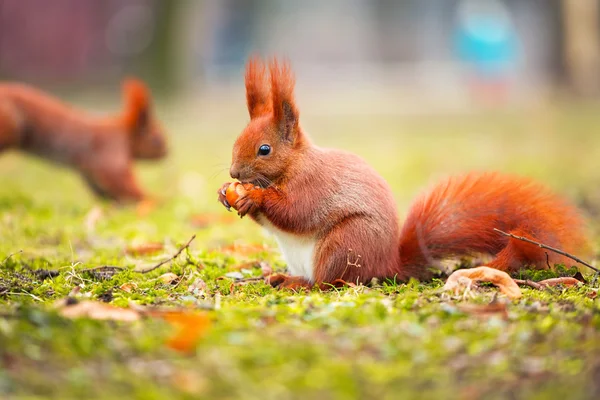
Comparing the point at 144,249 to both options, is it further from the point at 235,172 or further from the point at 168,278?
the point at 235,172

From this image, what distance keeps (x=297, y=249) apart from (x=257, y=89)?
668mm

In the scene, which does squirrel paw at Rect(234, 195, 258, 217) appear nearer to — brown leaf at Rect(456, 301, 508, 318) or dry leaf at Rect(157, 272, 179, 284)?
dry leaf at Rect(157, 272, 179, 284)

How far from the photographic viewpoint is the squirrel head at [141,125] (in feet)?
21.2

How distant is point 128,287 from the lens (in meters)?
3.06

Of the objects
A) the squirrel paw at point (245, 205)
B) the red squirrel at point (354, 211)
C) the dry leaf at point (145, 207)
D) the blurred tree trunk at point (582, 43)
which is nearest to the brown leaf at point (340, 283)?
the red squirrel at point (354, 211)

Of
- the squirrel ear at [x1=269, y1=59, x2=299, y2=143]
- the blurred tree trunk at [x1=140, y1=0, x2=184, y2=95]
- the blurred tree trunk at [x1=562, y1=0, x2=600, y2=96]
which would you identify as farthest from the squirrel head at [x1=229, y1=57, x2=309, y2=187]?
the blurred tree trunk at [x1=562, y1=0, x2=600, y2=96]

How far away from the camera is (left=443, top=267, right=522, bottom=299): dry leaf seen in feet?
9.35

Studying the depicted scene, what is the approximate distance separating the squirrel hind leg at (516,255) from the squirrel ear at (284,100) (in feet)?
3.05

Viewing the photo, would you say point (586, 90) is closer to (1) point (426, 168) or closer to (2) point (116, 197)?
(1) point (426, 168)

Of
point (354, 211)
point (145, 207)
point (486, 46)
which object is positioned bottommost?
point (145, 207)

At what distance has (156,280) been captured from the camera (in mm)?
3201

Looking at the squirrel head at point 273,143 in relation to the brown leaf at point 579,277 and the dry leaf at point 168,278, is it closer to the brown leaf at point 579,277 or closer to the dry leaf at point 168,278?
the dry leaf at point 168,278

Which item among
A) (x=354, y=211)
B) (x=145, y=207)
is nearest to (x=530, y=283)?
(x=354, y=211)

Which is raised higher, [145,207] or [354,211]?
[354,211]
